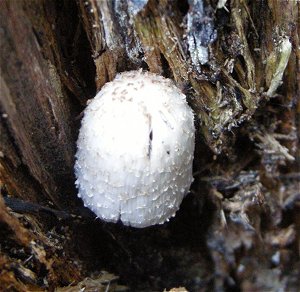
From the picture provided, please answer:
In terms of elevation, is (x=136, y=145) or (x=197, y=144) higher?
(x=136, y=145)

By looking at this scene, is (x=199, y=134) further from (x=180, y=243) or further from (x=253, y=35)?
(x=180, y=243)

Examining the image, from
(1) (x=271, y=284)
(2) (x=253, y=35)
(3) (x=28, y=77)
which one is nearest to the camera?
(3) (x=28, y=77)

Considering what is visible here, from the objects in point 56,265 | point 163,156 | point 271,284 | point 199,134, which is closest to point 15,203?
point 56,265

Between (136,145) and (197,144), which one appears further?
(197,144)
